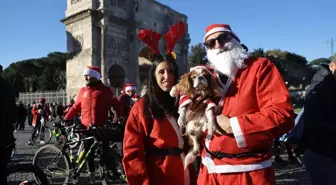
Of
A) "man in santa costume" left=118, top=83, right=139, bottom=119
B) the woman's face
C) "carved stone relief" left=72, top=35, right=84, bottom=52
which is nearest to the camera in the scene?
the woman's face

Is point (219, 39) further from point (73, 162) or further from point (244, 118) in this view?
point (73, 162)

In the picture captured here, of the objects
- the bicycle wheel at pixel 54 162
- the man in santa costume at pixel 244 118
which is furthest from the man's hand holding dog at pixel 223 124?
the bicycle wheel at pixel 54 162

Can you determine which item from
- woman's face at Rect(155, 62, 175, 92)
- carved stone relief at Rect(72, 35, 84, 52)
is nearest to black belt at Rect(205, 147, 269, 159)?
woman's face at Rect(155, 62, 175, 92)

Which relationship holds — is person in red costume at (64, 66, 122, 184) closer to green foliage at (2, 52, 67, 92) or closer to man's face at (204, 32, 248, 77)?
man's face at (204, 32, 248, 77)

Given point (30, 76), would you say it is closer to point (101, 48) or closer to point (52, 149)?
point (101, 48)

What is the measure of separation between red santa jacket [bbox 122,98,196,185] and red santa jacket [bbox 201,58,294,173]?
0.45m

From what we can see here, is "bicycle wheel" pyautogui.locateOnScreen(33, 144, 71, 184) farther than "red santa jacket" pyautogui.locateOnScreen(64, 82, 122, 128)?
No

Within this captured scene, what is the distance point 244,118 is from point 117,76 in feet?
86.1

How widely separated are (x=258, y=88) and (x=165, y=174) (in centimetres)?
101

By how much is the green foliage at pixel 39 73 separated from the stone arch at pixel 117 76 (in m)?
26.8

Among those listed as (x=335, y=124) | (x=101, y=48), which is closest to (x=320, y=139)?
(x=335, y=124)

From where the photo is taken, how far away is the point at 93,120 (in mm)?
5125

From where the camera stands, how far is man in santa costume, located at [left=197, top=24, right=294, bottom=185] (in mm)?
1615

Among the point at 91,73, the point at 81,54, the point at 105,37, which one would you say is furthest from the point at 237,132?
the point at 81,54
